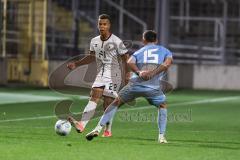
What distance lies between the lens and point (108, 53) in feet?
42.6

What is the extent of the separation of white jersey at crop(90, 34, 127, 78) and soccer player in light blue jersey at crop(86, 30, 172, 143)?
68 cm

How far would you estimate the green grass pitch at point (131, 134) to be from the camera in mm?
10594

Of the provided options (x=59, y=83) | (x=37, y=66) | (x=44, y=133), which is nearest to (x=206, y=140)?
(x=44, y=133)

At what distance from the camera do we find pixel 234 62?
33.8 metres

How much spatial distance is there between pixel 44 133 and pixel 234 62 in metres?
21.4

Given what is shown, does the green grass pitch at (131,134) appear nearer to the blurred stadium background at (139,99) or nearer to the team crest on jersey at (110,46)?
the blurred stadium background at (139,99)

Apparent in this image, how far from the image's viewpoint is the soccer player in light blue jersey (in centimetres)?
1207

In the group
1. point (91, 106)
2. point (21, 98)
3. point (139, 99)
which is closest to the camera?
point (91, 106)

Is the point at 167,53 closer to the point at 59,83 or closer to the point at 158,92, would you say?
the point at 158,92

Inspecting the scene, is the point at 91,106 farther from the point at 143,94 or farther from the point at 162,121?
the point at 162,121

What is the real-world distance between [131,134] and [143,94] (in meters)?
1.49

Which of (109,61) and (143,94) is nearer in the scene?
(143,94)

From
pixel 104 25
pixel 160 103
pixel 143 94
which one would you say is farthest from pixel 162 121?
pixel 104 25

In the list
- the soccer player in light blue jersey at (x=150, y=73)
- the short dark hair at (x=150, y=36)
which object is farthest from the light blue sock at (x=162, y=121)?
the short dark hair at (x=150, y=36)
